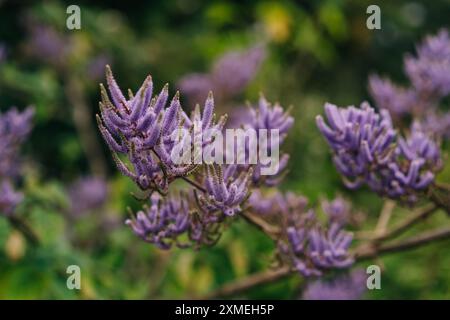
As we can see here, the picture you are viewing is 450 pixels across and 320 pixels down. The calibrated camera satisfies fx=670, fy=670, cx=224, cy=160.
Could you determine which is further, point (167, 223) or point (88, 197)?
point (88, 197)

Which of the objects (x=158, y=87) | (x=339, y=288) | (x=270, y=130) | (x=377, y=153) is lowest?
(x=339, y=288)

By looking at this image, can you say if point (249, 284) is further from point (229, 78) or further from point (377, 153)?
point (229, 78)

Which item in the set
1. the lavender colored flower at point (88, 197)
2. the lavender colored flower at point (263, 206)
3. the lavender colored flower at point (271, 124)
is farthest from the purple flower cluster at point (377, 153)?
the lavender colored flower at point (88, 197)

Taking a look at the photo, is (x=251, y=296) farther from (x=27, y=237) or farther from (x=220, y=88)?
(x=220, y=88)

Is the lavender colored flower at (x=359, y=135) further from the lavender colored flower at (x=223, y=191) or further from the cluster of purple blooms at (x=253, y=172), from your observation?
the lavender colored flower at (x=223, y=191)

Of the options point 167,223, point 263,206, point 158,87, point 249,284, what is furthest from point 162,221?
point 158,87

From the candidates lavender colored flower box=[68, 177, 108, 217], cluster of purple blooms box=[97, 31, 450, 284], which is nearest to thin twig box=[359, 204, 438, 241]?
cluster of purple blooms box=[97, 31, 450, 284]
